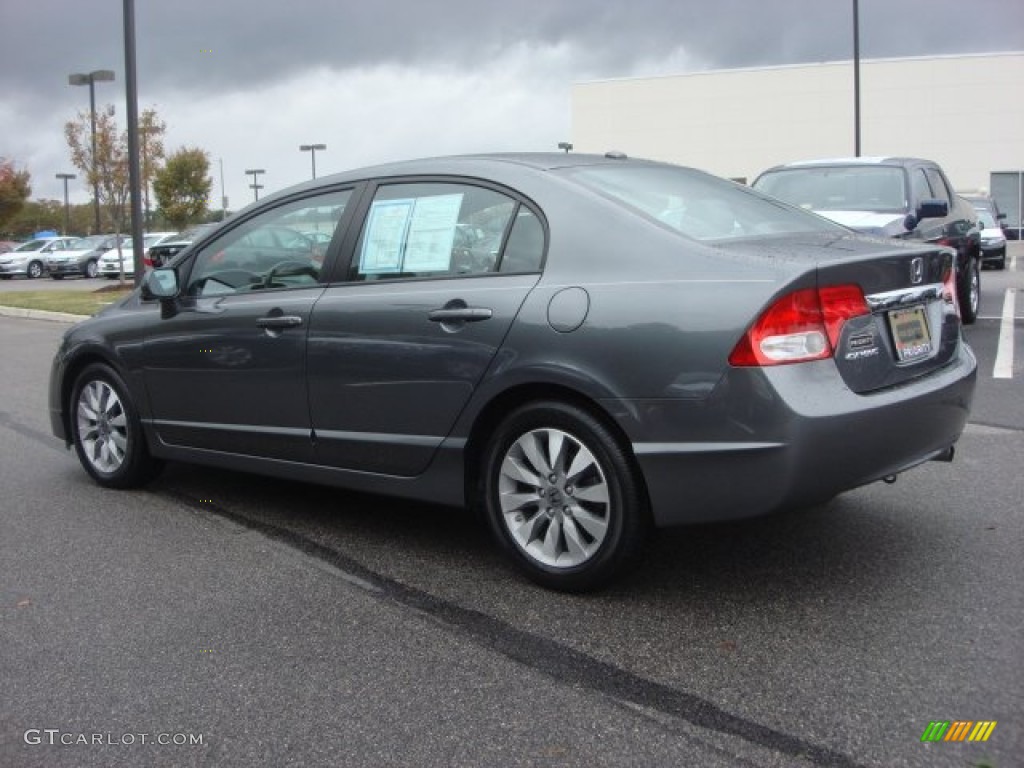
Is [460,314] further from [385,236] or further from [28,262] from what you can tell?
[28,262]

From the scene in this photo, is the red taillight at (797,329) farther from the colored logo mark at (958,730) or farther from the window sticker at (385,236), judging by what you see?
the window sticker at (385,236)

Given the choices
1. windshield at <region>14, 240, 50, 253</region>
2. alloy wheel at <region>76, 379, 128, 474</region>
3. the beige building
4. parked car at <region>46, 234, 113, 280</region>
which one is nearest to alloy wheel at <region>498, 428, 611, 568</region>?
alloy wheel at <region>76, 379, 128, 474</region>

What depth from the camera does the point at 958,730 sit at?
2.70m

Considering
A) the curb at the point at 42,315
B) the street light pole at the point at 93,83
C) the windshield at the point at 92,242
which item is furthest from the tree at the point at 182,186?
the curb at the point at 42,315

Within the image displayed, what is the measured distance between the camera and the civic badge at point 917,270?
371cm

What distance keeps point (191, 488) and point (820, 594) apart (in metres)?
3.39

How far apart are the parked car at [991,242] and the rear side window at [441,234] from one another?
66.2 ft

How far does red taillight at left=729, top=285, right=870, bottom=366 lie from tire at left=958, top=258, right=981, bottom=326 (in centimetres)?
836

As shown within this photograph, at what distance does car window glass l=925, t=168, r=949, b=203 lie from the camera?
10305 mm

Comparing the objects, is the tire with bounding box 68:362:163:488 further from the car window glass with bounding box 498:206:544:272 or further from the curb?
the curb

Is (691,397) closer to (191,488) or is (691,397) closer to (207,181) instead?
(191,488)

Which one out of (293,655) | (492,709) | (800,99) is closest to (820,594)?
(492,709)

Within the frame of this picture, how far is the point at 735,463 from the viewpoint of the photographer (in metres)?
3.30

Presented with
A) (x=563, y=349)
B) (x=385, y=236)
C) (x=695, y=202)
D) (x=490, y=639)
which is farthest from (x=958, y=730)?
(x=385, y=236)
